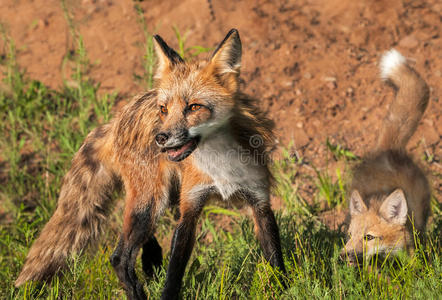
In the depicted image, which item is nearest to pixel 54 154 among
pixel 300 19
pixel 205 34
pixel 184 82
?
pixel 205 34

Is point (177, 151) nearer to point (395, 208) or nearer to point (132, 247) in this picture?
point (132, 247)

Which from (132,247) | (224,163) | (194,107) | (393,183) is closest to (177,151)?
(194,107)

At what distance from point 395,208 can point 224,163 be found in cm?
166

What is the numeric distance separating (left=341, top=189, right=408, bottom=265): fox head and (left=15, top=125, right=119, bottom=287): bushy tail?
206 cm

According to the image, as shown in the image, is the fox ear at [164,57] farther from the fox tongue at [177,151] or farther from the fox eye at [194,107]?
the fox tongue at [177,151]

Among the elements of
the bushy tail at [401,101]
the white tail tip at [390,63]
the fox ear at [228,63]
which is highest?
the fox ear at [228,63]

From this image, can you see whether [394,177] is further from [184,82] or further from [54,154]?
[54,154]

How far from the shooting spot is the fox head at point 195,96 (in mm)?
3473

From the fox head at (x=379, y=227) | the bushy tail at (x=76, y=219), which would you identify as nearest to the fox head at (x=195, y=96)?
the bushy tail at (x=76, y=219)

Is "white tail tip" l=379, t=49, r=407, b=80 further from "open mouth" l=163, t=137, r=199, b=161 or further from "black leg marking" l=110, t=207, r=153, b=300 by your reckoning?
"black leg marking" l=110, t=207, r=153, b=300

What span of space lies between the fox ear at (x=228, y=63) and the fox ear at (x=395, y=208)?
5.49 ft

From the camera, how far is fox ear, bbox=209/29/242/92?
12.2ft

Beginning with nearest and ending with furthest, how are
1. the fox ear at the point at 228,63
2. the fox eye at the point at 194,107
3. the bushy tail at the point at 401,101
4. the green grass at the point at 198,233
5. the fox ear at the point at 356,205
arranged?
the fox eye at the point at 194,107 → the fox ear at the point at 228,63 → the green grass at the point at 198,233 → the fox ear at the point at 356,205 → the bushy tail at the point at 401,101

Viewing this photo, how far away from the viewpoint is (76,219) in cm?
443
